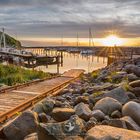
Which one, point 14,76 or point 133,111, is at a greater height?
point 133,111

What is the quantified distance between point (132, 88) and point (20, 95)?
552 centimetres

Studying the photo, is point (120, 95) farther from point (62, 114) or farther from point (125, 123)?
point (125, 123)

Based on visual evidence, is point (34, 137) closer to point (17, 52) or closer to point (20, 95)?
Result: point (20, 95)

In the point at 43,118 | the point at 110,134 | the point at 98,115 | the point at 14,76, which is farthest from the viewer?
the point at 14,76

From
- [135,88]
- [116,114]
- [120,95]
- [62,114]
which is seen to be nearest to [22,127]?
[62,114]

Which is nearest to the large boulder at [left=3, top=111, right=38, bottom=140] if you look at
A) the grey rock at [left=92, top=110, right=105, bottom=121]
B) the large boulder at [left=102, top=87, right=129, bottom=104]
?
the grey rock at [left=92, top=110, right=105, bottom=121]

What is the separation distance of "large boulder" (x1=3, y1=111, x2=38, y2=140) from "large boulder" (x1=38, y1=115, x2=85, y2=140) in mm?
1461

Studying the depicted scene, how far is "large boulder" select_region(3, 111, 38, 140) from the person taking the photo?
6891 mm

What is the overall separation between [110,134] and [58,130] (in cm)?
87

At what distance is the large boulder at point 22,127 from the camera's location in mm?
6891

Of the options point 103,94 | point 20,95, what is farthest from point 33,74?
point 103,94

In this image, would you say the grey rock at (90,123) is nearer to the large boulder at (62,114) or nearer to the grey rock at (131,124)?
the grey rock at (131,124)

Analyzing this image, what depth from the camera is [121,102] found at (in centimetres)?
770

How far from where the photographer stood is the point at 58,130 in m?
5.35
